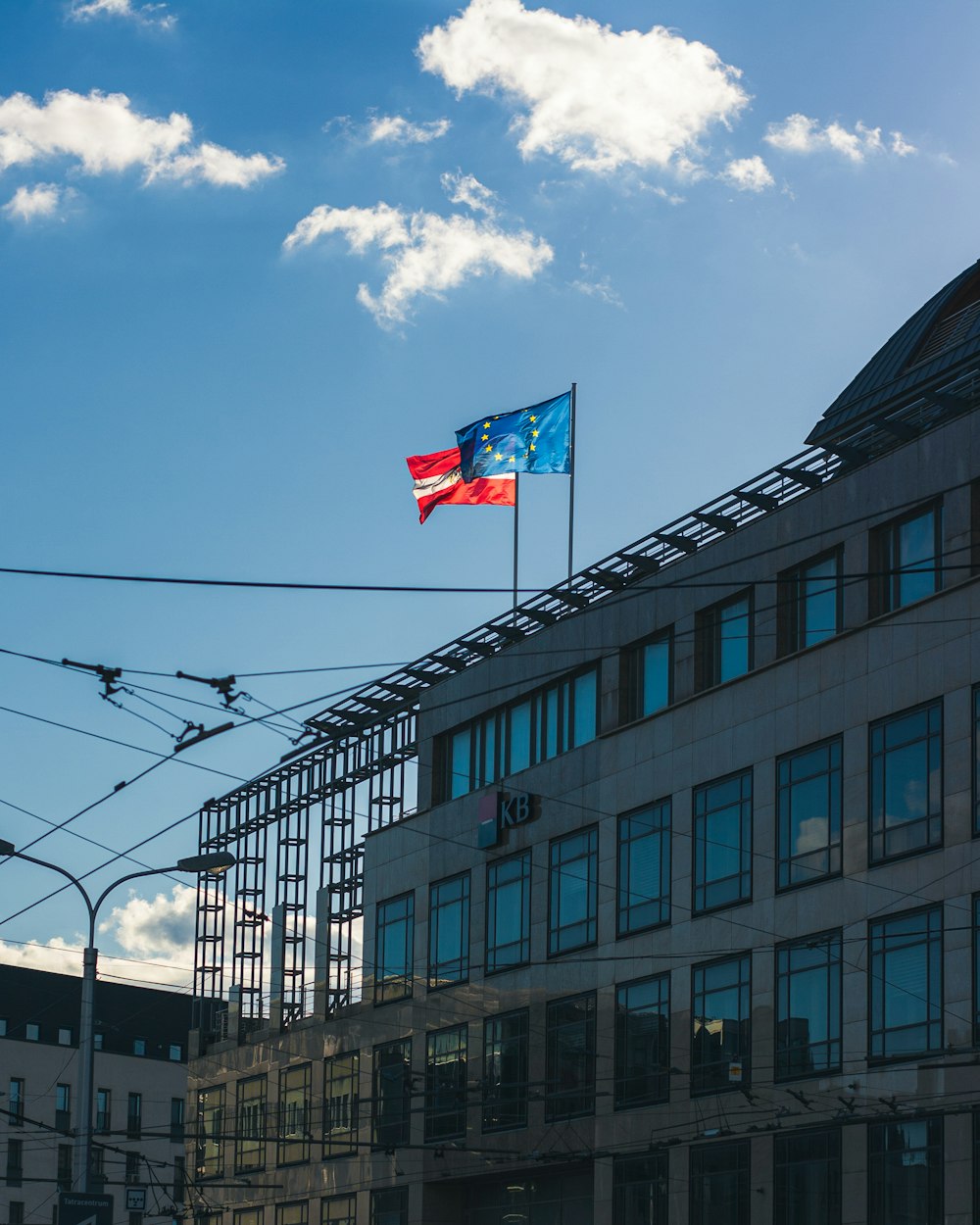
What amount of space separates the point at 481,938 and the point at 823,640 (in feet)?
52.2

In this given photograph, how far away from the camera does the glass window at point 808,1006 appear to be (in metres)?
41.3

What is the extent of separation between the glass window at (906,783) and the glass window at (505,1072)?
14.7 meters

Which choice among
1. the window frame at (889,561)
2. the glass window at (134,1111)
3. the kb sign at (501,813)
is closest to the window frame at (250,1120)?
the kb sign at (501,813)

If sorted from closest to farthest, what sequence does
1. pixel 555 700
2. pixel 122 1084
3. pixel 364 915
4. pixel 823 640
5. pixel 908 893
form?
pixel 908 893
pixel 823 640
pixel 555 700
pixel 364 915
pixel 122 1084

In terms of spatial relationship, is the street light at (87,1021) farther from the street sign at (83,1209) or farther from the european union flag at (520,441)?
the european union flag at (520,441)

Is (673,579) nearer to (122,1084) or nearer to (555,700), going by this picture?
(555,700)

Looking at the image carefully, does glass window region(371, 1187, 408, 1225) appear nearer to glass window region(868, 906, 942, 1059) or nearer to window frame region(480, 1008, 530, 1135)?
window frame region(480, 1008, 530, 1135)

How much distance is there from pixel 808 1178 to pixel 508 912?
14641 millimetres

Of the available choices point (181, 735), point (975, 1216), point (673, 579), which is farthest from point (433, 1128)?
point (181, 735)

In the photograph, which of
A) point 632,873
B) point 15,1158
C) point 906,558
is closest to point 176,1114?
point 15,1158

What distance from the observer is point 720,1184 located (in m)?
43.7

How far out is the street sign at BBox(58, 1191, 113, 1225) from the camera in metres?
36.5

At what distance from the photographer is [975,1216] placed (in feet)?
120

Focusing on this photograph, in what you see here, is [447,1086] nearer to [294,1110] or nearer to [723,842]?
[294,1110]
